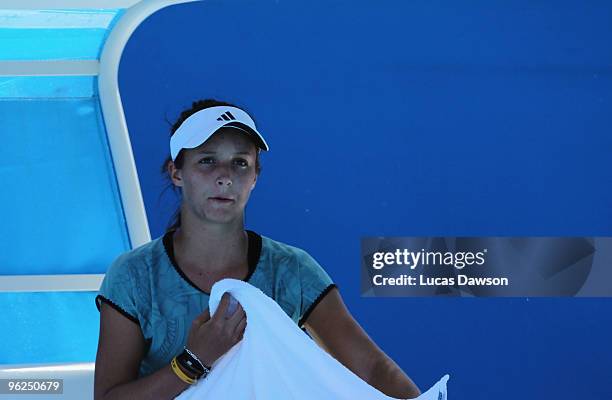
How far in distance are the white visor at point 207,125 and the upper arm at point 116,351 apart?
0.31 metres

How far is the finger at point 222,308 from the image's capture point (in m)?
1.74

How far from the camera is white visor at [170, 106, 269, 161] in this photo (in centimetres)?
184

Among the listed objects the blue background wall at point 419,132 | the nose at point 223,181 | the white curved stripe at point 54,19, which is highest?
the white curved stripe at point 54,19

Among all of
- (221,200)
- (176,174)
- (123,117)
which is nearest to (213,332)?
(221,200)

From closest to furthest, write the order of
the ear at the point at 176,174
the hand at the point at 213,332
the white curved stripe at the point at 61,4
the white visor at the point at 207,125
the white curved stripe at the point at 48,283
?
the hand at the point at 213,332 → the white visor at the point at 207,125 → the ear at the point at 176,174 → the white curved stripe at the point at 61,4 → the white curved stripe at the point at 48,283

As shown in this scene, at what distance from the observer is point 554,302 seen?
3.37 metres

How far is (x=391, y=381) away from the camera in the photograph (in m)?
1.91

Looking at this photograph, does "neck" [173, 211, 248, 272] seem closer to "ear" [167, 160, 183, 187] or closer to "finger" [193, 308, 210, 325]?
"ear" [167, 160, 183, 187]

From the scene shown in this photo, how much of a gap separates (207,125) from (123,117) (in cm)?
151

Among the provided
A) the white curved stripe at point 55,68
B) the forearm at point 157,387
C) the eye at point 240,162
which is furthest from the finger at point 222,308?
the white curved stripe at point 55,68

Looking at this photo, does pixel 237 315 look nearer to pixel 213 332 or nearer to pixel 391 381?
pixel 213 332

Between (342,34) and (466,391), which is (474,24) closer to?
(342,34)

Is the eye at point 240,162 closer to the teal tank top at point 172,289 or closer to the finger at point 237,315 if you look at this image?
the teal tank top at point 172,289

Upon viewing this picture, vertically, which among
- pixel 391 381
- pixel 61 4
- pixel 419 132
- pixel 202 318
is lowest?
pixel 391 381
